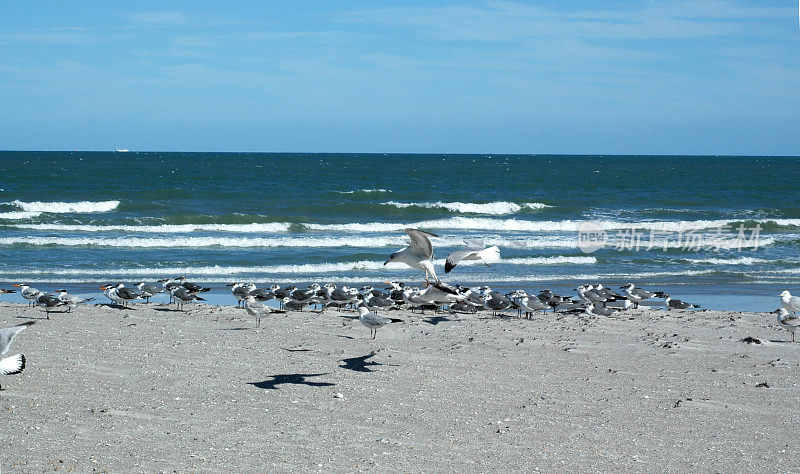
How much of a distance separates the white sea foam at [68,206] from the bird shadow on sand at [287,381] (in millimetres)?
24882

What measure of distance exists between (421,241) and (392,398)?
2553 millimetres

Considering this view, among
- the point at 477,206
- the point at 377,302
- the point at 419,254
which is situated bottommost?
the point at 377,302

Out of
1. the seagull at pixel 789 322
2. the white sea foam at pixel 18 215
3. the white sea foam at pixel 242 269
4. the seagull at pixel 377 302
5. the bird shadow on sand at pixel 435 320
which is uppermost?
the seagull at pixel 789 322

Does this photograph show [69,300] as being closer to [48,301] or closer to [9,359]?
[48,301]

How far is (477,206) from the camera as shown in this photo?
Result: 111 feet

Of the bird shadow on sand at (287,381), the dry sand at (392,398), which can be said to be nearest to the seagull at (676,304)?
the dry sand at (392,398)

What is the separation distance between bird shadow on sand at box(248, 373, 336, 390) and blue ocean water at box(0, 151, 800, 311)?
6.90 meters

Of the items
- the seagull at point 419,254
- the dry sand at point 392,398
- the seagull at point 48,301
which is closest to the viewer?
the dry sand at point 392,398

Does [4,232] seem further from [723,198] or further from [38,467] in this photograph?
[723,198]

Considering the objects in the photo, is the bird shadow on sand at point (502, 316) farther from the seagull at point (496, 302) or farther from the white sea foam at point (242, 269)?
the white sea foam at point (242, 269)

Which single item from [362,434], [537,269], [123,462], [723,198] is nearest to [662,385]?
[362,434]

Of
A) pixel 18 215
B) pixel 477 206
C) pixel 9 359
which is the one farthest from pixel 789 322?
pixel 18 215

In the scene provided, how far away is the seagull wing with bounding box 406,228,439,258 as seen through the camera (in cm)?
852

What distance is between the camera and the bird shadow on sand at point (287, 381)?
693 cm
